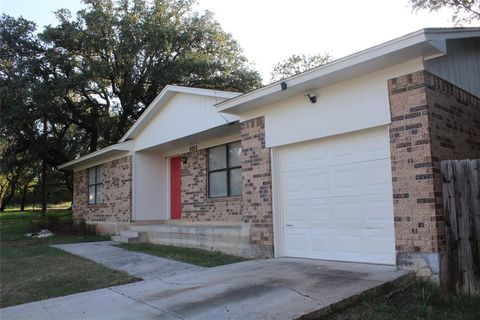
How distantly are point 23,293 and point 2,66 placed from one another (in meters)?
15.3

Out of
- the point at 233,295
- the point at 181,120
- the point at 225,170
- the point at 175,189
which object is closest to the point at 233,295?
the point at 233,295

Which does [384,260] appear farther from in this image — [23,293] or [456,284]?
[23,293]

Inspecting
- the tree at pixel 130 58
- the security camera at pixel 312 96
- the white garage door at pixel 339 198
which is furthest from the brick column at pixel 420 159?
the tree at pixel 130 58

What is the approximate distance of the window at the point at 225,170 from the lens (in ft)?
40.1

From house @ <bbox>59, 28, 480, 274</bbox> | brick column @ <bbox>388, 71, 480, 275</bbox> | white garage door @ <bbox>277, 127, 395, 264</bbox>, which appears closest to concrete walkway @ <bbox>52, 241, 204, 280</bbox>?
→ house @ <bbox>59, 28, 480, 274</bbox>

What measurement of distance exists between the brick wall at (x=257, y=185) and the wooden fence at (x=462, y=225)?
3.53 metres

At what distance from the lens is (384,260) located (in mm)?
7031

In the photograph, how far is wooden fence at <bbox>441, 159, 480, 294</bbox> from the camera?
6.17m

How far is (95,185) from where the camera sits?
18.3m

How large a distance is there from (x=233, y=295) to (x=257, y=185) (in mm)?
3702

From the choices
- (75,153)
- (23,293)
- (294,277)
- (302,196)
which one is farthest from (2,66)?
(294,277)

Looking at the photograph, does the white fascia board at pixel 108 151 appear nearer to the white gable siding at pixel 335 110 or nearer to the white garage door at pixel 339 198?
the white gable siding at pixel 335 110

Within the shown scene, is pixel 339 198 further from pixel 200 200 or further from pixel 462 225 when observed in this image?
pixel 200 200

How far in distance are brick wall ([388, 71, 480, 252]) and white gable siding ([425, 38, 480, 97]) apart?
23 cm
